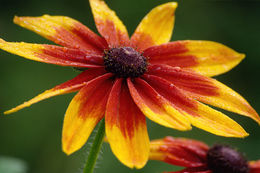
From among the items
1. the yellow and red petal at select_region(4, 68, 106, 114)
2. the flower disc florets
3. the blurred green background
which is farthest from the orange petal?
the blurred green background

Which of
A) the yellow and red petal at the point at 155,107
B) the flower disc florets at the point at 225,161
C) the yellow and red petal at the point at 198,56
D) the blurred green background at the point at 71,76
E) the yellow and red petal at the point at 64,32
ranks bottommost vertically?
the flower disc florets at the point at 225,161

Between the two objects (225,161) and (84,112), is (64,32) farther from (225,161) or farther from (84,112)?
(225,161)

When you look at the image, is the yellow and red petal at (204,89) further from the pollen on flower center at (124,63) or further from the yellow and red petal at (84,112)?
the yellow and red petal at (84,112)

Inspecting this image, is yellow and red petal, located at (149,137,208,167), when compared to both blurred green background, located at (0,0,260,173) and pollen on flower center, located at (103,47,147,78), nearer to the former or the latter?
pollen on flower center, located at (103,47,147,78)

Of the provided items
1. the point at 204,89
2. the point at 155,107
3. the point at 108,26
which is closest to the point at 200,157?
the point at 204,89

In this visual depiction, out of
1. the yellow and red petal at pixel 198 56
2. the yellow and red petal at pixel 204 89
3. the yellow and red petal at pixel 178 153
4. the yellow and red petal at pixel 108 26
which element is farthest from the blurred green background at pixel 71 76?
the yellow and red petal at pixel 204 89
